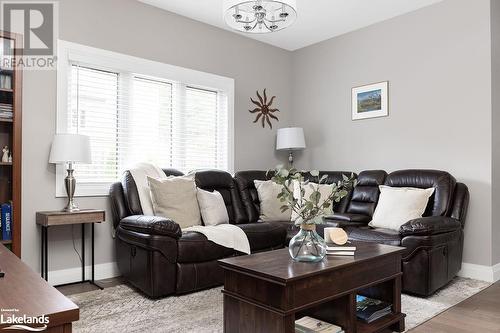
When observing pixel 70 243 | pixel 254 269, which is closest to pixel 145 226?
pixel 70 243

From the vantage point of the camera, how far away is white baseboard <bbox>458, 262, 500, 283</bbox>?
3.65 m

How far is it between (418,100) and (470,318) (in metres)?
2.41

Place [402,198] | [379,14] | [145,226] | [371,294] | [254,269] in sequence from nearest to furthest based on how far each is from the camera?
[254,269]
[371,294]
[145,226]
[402,198]
[379,14]

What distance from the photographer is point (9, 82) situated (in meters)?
3.22

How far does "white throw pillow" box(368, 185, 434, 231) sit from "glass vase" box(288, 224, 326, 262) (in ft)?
5.30

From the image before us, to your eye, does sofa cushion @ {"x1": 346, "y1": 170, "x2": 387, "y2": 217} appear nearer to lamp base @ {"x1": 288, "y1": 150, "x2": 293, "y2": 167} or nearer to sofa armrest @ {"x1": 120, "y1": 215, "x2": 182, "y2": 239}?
lamp base @ {"x1": 288, "y1": 150, "x2": 293, "y2": 167}

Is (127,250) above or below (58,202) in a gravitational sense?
below

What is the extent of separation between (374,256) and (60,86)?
306cm

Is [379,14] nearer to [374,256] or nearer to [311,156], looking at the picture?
[311,156]

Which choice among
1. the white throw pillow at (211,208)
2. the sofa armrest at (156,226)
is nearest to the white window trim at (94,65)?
the sofa armrest at (156,226)

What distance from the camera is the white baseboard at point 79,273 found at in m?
3.46

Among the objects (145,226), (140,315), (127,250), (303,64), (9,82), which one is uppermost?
(303,64)

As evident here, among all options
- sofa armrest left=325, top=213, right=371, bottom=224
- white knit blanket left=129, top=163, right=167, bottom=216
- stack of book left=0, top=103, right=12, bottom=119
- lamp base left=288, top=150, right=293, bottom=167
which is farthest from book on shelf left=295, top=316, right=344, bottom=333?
lamp base left=288, top=150, right=293, bottom=167

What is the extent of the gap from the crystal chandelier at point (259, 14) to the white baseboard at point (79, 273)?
8.50ft
